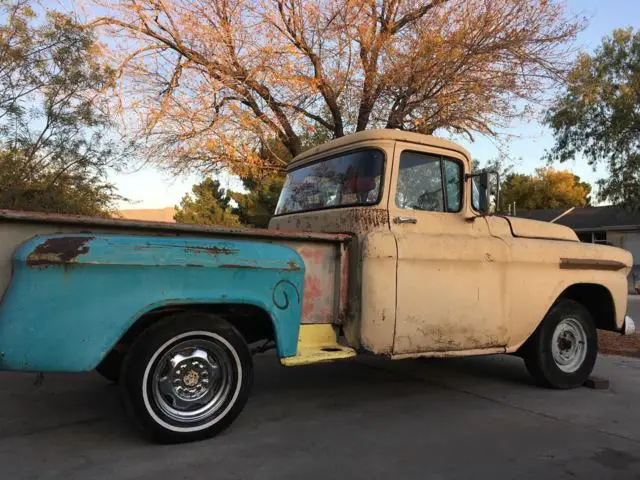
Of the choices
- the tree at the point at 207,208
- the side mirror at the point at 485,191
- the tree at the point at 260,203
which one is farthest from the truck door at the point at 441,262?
the tree at the point at 207,208

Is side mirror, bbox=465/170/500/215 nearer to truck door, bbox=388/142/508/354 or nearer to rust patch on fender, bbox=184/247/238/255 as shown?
truck door, bbox=388/142/508/354

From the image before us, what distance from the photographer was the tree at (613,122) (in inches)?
734

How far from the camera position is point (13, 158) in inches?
441

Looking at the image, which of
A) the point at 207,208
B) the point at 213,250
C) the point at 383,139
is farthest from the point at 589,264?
the point at 207,208

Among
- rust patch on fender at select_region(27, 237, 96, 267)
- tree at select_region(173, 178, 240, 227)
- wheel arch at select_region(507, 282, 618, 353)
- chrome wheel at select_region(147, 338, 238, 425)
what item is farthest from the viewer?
tree at select_region(173, 178, 240, 227)

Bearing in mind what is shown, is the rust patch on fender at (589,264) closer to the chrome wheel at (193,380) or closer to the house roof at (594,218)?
the chrome wheel at (193,380)

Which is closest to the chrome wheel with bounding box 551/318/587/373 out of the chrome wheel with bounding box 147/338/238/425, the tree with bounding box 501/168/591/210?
the chrome wheel with bounding box 147/338/238/425

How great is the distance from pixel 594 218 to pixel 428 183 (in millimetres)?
34024

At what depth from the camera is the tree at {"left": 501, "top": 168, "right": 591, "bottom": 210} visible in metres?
45.6

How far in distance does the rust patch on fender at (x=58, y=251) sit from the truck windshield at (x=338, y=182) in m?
2.29

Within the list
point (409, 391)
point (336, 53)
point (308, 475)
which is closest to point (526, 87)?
point (336, 53)

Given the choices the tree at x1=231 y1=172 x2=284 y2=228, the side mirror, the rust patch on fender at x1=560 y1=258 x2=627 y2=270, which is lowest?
the rust patch on fender at x1=560 y1=258 x2=627 y2=270

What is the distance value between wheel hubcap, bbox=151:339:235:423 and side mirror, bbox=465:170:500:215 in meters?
2.73

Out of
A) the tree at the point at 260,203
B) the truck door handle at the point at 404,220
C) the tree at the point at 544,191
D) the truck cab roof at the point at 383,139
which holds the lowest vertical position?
the truck door handle at the point at 404,220
